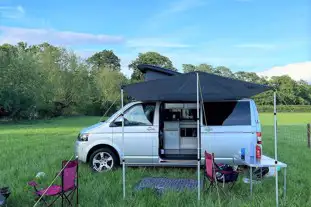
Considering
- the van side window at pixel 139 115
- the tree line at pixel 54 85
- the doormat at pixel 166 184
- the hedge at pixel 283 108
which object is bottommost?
the doormat at pixel 166 184

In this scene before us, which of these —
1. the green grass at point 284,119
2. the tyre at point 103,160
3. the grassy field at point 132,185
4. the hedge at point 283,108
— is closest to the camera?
the grassy field at point 132,185

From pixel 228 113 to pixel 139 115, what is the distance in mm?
2097

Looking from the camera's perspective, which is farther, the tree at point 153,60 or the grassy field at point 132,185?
the tree at point 153,60

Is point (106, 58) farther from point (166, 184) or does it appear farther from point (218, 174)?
point (218, 174)

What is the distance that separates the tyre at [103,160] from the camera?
805cm

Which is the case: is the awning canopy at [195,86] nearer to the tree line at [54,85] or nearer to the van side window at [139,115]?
the van side window at [139,115]

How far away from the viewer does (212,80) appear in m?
5.67

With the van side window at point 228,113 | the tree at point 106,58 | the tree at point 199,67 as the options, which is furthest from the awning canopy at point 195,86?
the tree at point 106,58

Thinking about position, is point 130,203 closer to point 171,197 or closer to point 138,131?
point 171,197

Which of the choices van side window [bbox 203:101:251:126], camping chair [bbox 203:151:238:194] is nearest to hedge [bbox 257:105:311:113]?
van side window [bbox 203:101:251:126]

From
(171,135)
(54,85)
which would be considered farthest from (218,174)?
(54,85)

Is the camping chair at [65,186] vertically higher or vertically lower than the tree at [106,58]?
lower

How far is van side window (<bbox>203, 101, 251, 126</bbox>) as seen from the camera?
25.7ft

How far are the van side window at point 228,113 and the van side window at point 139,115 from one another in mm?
1306
